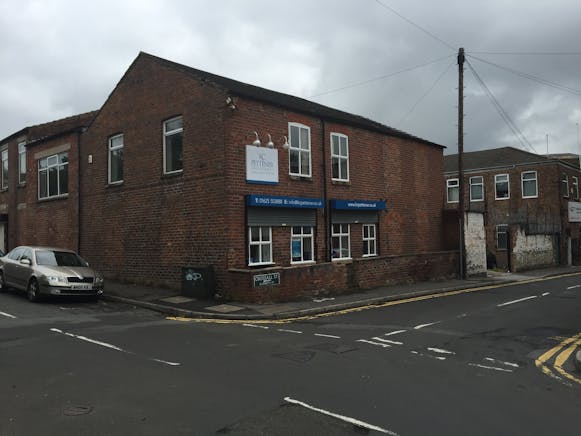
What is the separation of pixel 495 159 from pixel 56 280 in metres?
34.6

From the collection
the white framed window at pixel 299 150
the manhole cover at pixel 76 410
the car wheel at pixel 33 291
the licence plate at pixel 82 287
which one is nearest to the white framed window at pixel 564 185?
Result: the white framed window at pixel 299 150

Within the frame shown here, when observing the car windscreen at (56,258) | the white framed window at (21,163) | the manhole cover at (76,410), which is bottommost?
the manhole cover at (76,410)

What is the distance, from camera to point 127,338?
8938mm

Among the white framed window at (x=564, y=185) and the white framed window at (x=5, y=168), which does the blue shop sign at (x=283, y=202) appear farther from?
the white framed window at (x=564, y=185)

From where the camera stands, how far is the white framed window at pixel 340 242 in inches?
707

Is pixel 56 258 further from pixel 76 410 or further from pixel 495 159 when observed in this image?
pixel 495 159

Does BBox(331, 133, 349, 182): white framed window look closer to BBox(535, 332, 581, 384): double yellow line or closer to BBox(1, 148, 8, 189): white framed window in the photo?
BBox(535, 332, 581, 384): double yellow line

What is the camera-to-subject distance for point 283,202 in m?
15.5

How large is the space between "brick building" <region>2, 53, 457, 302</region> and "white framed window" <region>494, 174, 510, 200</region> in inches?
709

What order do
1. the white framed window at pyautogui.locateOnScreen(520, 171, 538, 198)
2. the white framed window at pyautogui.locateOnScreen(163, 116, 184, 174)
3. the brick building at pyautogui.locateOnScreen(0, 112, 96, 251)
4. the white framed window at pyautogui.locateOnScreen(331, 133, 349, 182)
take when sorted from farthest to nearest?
the white framed window at pyautogui.locateOnScreen(520, 171, 538, 198) < the brick building at pyautogui.locateOnScreen(0, 112, 96, 251) < the white framed window at pyautogui.locateOnScreen(331, 133, 349, 182) < the white framed window at pyautogui.locateOnScreen(163, 116, 184, 174)

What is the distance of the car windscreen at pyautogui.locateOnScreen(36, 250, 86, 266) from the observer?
46.3 ft

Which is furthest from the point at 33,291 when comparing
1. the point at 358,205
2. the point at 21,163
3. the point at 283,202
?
the point at 21,163

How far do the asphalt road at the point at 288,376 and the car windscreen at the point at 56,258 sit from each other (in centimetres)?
276

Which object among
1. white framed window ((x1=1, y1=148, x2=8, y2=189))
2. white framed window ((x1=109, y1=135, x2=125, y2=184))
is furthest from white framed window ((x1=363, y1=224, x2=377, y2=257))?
white framed window ((x1=1, y1=148, x2=8, y2=189))
